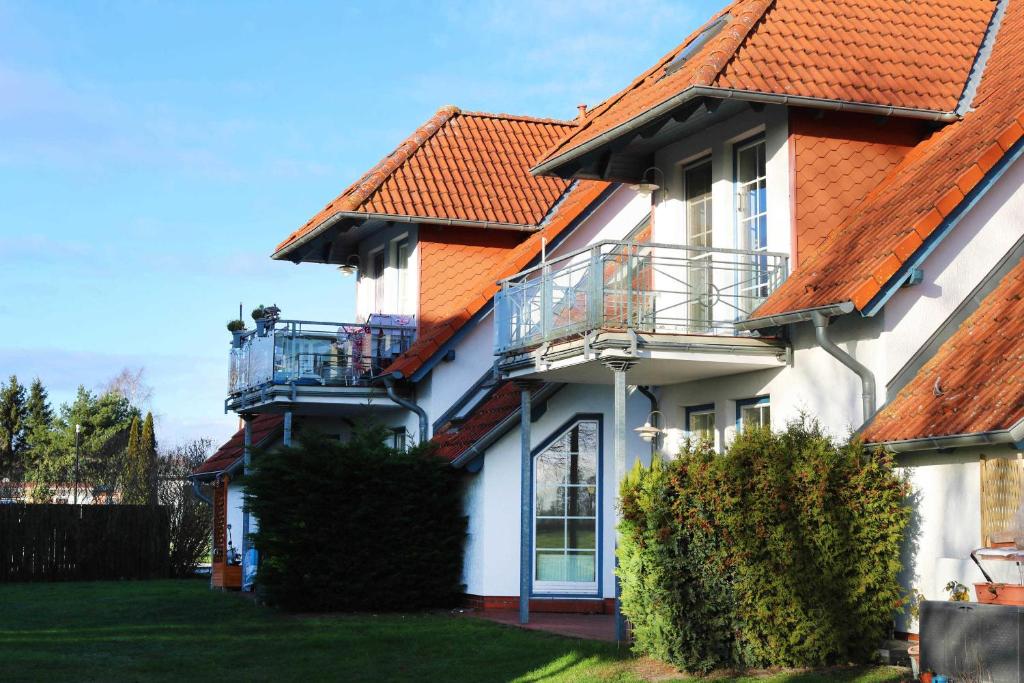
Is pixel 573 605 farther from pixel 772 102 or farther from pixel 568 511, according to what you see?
pixel 772 102

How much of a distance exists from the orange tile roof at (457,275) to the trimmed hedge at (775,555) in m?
9.89

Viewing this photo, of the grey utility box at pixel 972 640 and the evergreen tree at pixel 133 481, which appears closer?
the grey utility box at pixel 972 640

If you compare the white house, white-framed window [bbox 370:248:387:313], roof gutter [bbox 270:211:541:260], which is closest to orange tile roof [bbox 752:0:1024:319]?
the white house

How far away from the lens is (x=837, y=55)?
16.9 metres

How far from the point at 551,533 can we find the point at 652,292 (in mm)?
6000

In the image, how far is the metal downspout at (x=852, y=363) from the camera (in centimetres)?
1440

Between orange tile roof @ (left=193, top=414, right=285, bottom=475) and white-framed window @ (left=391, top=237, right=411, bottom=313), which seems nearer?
white-framed window @ (left=391, top=237, right=411, bottom=313)

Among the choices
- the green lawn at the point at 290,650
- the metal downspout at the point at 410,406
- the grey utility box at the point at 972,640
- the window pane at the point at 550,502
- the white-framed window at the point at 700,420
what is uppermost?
the metal downspout at the point at 410,406

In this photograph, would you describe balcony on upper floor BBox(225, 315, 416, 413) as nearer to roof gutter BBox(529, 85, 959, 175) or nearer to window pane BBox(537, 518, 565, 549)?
window pane BBox(537, 518, 565, 549)

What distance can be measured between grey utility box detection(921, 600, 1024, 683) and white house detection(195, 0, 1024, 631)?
154cm

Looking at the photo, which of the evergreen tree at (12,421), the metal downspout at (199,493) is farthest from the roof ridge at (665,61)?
the evergreen tree at (12,421)

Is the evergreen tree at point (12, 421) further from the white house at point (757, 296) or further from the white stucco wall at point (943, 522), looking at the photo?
the white stucco wall at point (943, 522)

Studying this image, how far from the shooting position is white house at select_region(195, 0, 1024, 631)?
1394 cm

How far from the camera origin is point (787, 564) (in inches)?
520
